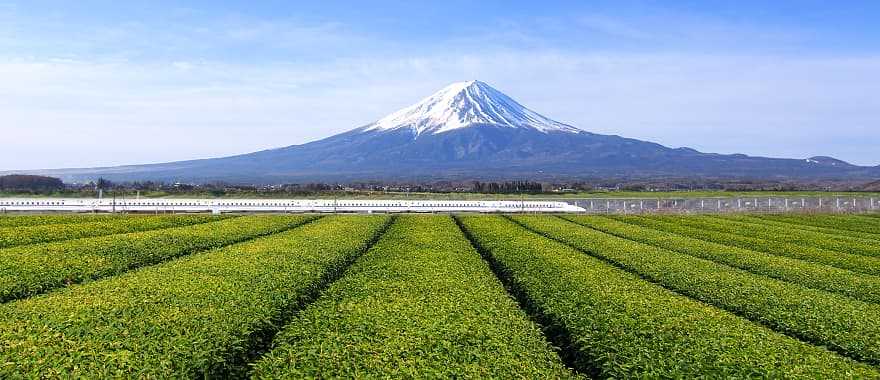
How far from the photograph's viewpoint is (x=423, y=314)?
1415 centimetres

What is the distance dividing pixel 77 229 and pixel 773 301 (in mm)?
31683

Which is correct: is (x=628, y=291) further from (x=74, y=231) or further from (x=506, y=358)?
(x=74, y=231)

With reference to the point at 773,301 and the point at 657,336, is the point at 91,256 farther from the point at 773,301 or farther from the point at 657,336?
the point at 773,301

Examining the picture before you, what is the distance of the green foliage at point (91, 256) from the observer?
18266mm

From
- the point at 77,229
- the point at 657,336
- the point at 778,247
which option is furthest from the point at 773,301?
the point at 77,229

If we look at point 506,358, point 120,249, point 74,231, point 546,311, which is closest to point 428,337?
point 506,358

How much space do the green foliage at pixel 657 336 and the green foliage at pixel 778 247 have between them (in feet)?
40.0

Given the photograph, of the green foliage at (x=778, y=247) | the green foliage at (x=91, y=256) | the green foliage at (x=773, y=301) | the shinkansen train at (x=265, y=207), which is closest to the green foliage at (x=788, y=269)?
the green foliage at (x=773, y=301)

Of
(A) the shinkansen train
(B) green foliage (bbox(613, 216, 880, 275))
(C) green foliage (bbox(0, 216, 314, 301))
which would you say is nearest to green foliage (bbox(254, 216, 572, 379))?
(C) green foliage (bbox(0, 216, 314, 301))

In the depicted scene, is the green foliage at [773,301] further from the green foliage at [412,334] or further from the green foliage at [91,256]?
the green foliage at [91,256]

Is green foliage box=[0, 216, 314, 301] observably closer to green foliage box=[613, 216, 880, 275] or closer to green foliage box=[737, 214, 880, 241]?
green foliage box=[613, 216, 880, 275]

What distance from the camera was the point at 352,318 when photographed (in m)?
13.8

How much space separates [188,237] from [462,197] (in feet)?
226

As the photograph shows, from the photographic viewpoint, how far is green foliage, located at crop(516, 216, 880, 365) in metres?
14.2
